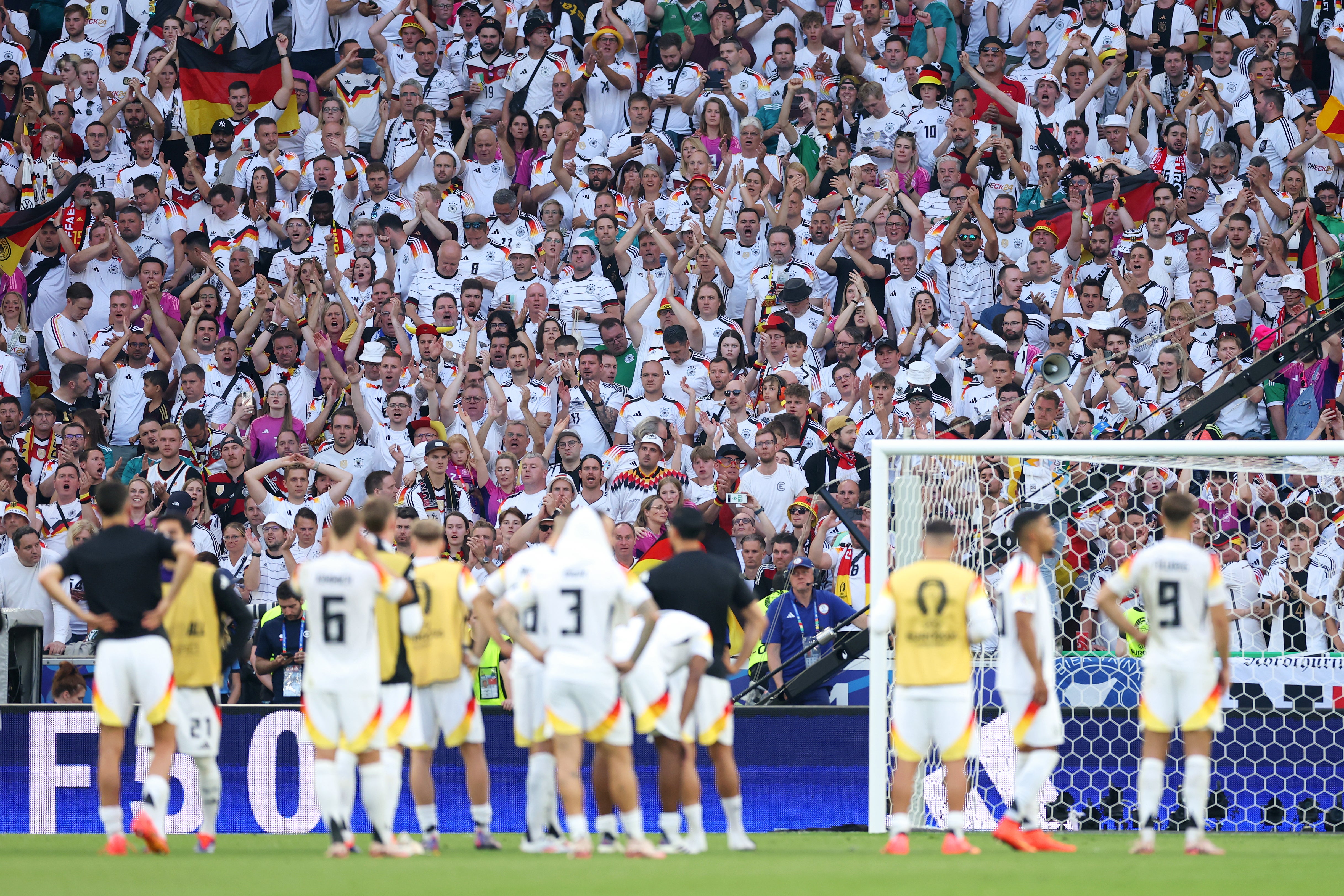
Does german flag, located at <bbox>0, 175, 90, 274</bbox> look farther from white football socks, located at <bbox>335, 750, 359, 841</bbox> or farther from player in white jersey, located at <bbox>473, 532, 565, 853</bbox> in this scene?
white football socks, located at <bbox>335, 750, 359, 841</bbox>

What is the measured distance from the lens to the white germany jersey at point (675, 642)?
9539 millimetres

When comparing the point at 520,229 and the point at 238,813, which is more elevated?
the point at 520,229

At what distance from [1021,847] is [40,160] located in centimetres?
1473

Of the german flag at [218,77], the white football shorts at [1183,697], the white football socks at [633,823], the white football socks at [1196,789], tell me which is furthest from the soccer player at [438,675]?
the german flag at [218,77]

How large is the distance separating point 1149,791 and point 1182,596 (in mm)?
1103

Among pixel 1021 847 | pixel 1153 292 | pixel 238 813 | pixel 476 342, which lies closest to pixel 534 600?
pixel 1021 847

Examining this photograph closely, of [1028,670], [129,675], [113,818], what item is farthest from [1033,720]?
[113,818]

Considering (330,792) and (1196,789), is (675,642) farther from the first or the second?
(1196,789)

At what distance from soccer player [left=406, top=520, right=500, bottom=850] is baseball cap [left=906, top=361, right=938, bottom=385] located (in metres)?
7.38

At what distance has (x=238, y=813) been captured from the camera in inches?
520

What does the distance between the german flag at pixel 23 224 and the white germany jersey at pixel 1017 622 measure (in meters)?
13.4

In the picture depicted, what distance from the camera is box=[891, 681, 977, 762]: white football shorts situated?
9.84 m

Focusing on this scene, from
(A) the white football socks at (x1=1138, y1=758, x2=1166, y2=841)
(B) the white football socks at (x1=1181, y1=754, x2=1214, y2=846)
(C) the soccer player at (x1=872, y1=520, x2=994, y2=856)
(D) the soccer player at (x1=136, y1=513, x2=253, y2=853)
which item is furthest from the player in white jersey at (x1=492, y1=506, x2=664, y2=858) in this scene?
(B) the white football socks at (x1=1181, y1=754, x2=1214, y2=846)

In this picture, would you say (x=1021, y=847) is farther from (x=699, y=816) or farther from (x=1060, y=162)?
(x=1060, y=162)
